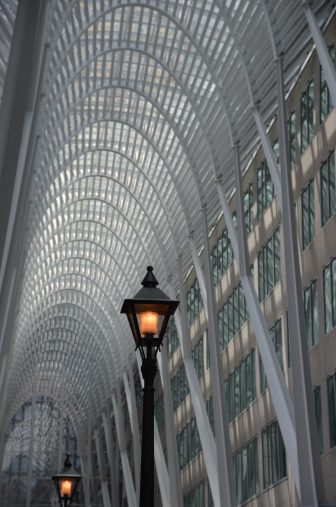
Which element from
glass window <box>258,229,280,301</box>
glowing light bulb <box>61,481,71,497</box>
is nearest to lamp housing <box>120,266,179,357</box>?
glowing light bulb <box>61,481,71,497</box>

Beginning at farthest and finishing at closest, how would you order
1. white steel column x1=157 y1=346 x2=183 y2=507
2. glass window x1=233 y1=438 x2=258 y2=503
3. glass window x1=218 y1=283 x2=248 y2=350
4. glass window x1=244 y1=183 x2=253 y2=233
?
white steel column x1=157 y1=346 x2=183 y2=507 < glass window x1=218 y1=283 x2=248 y2=350 < glass window x1=244 y1=183 x2=253 y2=233 < glass window x1=233 y1=438 x2=258 y2=503

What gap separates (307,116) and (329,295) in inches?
265

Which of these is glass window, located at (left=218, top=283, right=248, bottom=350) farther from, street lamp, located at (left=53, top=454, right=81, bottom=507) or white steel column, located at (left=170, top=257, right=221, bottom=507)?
street lamp, located at (left=53, top=454, right=81, bottom=507)

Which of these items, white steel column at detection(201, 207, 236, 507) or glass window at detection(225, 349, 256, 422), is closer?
white steel column at detection(201, 207, 236, 507)

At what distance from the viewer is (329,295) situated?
2834 centimetres

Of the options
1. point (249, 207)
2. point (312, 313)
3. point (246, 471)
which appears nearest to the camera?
point (312, 313)

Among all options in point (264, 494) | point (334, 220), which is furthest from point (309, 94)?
point (264, 494)

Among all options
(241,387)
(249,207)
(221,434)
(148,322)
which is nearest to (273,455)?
(221,434)

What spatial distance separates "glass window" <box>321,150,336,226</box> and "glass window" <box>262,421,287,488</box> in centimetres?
942

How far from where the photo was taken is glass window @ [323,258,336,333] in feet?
91.4

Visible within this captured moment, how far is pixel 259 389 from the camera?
37375 mm

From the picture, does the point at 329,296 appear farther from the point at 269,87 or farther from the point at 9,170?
the point at 9,170

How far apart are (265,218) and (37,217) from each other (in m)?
15.4

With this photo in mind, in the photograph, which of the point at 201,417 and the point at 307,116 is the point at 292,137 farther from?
the point at 201,417
